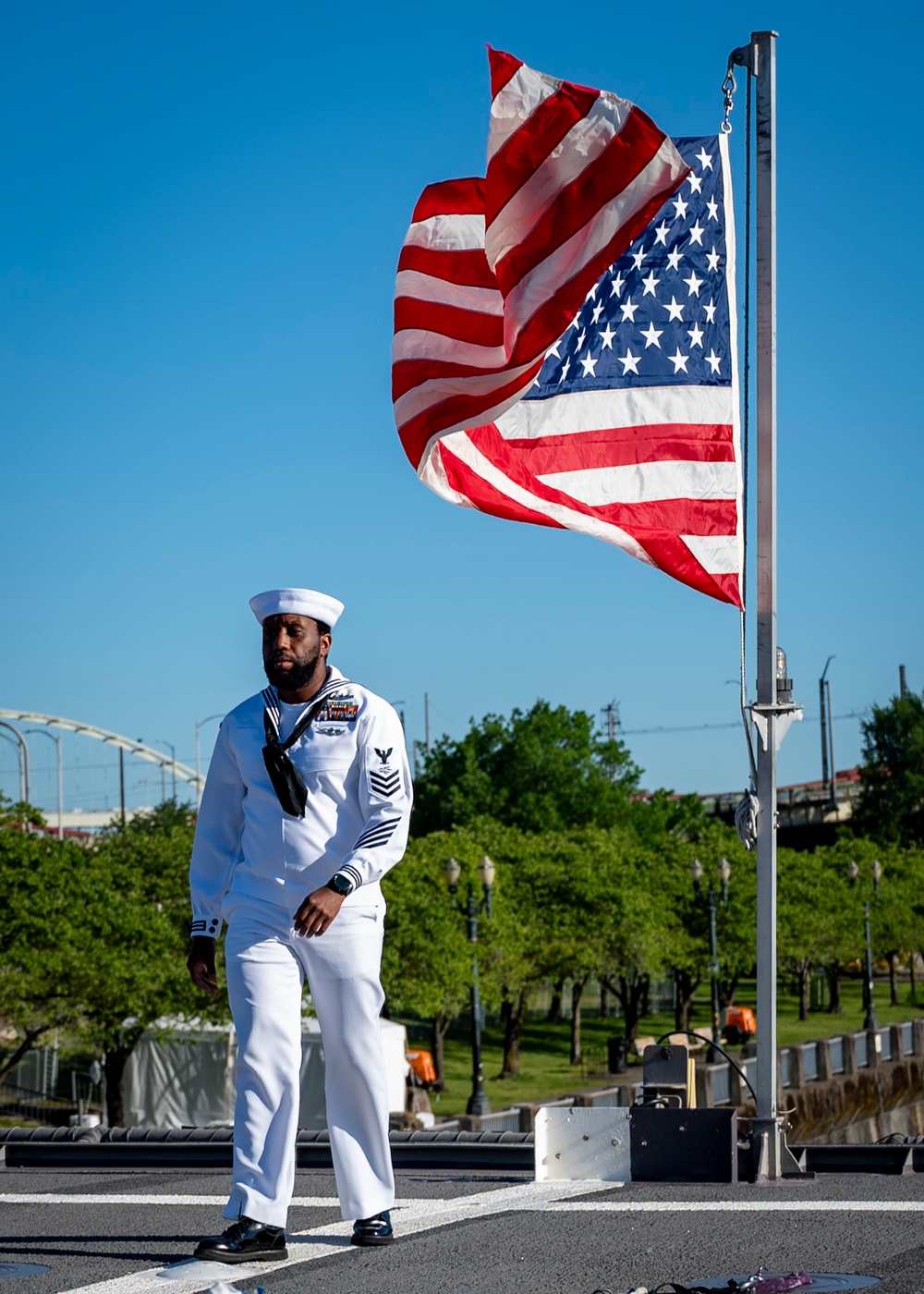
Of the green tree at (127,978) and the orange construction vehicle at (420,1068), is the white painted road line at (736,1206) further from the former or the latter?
the orange construction vehicle at (420,1068)

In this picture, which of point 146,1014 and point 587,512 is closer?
point 587,512

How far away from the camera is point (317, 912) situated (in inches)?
202

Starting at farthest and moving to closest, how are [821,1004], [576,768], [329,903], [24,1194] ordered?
[576,768]
[821,1004]
[24,1194]
[329,903]

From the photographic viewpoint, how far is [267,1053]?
519 centimetres

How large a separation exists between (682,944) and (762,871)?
43.2m

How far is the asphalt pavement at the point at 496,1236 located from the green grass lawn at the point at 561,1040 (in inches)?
1184

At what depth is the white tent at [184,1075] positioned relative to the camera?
32.8 m

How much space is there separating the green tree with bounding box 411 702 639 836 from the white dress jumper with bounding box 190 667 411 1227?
6392cm

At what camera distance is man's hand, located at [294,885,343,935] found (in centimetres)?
513

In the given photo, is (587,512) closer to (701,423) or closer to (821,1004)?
(701,423)

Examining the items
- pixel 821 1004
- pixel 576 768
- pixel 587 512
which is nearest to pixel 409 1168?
pixel 587 512

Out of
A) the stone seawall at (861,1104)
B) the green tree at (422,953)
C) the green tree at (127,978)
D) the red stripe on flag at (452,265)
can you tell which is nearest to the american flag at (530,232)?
the red stripe on flag at (452,265)

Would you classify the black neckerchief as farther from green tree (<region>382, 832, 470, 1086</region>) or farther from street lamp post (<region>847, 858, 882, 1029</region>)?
street lamp post (<region>847, 858, 882, 1029</region>)

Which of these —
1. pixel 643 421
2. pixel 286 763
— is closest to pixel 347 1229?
pixel 286 763
